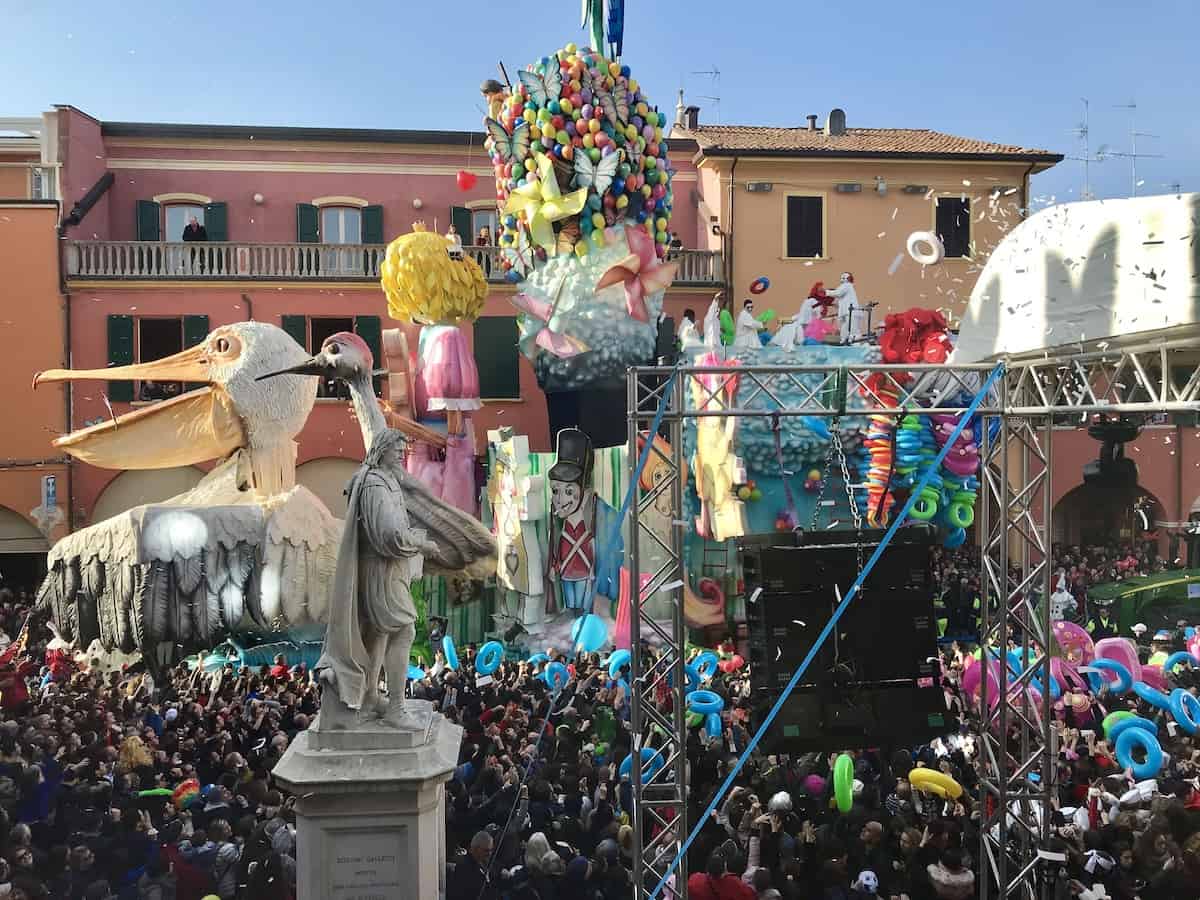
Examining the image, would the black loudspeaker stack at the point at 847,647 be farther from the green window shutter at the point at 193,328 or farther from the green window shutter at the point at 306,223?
the green window shutter at the point at 306,223

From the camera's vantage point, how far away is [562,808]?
27.3 ft

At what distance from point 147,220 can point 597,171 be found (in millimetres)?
11575

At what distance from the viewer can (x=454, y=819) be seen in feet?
27.0

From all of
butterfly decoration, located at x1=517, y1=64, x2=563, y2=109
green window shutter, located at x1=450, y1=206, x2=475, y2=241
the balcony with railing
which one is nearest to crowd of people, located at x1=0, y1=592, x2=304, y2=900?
butterfly decoration, located at x1=517, y1=64, x2=563, y2=109

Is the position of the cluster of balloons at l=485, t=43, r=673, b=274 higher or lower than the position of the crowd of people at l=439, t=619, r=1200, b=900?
higher

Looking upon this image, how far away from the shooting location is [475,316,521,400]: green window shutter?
21594 mm

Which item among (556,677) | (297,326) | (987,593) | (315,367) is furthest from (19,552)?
(987,593)

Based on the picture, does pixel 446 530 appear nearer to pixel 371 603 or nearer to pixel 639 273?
pixel 371 603

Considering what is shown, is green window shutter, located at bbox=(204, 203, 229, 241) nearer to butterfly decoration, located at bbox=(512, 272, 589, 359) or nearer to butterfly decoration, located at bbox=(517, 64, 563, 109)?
butterfly decoration, located at bbox=(512, 272, 589, 359)

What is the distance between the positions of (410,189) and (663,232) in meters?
8.78

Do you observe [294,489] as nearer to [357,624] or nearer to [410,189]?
[357,624]

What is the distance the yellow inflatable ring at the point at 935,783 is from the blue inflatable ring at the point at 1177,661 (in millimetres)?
4748

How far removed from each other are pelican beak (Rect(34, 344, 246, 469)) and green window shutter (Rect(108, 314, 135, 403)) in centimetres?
661

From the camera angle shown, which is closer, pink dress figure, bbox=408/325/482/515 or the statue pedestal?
the statue pedestal
